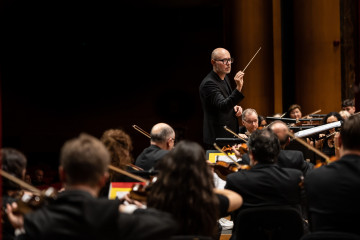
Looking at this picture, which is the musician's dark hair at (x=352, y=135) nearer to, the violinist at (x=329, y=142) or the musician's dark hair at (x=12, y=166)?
the musician's dark hair at (x=12, y=166)

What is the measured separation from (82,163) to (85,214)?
192 mm

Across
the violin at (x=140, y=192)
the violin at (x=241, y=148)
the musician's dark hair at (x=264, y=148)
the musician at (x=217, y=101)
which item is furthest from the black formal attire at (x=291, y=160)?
the musician at (x=217, y=101)

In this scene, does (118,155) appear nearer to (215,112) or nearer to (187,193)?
(187,193)

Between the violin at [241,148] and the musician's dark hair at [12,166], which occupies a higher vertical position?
the musician's dark hair at [12,166]

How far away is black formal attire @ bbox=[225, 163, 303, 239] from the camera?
117 inches

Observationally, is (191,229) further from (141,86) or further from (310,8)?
(141,86)

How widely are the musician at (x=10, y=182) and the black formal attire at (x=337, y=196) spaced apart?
4.79ft

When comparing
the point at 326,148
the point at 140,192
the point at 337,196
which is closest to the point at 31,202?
the point at 140,192

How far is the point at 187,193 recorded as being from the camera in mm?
2365

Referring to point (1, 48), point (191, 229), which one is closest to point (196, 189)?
point (191, 229)

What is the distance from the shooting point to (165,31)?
10828 millimetres

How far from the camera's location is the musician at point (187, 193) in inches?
92.9

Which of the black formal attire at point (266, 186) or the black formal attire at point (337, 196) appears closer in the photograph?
the black formal attire at point (337, 196)

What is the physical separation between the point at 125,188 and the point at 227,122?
6.90 feet
